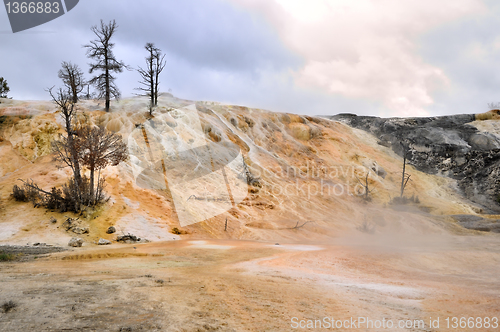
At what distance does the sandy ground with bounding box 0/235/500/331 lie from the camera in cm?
409

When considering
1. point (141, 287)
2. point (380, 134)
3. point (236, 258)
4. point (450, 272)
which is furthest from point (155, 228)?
point (380, 134)

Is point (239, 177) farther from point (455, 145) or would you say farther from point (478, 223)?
point (455, 145)

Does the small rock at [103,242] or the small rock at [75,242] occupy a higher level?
the small rock at [75,242]

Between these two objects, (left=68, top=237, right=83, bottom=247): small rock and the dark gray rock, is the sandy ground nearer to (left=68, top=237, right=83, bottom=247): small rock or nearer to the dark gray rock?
(left=68, top=237, right=83, bottom=247): small rock

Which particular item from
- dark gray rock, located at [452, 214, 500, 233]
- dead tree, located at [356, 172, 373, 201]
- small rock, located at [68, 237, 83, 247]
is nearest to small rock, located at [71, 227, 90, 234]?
small rock, located at [68, 237, 83, 247]

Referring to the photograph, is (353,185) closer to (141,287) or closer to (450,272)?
(450,272)

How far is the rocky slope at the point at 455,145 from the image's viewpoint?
3139cm

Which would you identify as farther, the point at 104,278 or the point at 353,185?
the point at 353,185

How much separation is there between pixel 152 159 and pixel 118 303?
17715mm

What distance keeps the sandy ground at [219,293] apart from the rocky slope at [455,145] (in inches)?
1087

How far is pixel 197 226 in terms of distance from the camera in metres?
16.6

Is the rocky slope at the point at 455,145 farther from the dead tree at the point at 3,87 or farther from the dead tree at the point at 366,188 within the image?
the dead tree at the point at 3,87

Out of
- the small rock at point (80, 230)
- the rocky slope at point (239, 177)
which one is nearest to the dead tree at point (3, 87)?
the rocky slope at point (239, 177)

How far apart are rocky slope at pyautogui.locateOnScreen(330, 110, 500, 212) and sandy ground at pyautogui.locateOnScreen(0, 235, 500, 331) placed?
2760 cm
